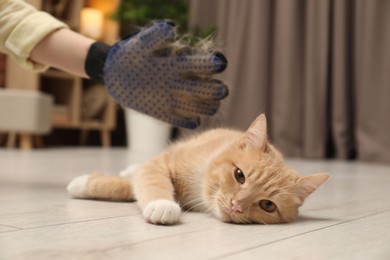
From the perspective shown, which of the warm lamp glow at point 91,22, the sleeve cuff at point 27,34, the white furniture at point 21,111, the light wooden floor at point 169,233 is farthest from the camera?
the warm lamp glow at point 91,22

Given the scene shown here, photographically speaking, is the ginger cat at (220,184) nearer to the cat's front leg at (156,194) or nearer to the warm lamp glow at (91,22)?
the cat's front leg at (156,194)

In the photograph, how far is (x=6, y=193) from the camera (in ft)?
4.17

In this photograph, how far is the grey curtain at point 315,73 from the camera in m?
3.03

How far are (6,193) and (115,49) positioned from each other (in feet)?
1.54

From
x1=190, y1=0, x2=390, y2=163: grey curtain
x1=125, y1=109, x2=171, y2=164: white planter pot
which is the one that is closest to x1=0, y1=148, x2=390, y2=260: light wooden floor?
x1=190, y1=0, x2=390, y2=163: grey curtain

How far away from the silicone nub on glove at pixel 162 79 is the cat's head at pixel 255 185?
32cm

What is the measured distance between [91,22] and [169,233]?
10.5 ft

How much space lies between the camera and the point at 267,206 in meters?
1.00

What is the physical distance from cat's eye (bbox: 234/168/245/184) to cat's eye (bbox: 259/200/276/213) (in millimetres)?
54

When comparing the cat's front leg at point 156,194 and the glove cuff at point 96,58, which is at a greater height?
the glove cuff at point 96,58

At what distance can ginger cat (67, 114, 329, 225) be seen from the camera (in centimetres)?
98

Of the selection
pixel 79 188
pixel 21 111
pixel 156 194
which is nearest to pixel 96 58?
pixel 79 188

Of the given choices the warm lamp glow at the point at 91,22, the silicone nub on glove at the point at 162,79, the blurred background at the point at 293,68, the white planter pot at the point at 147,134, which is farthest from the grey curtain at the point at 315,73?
the silicone nub on glove at the point at 162,79

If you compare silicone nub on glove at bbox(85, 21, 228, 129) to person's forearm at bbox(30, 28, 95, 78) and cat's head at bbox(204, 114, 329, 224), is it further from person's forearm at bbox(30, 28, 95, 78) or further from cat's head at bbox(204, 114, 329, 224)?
cat's head at bbox(204, 114, 329, 224)
